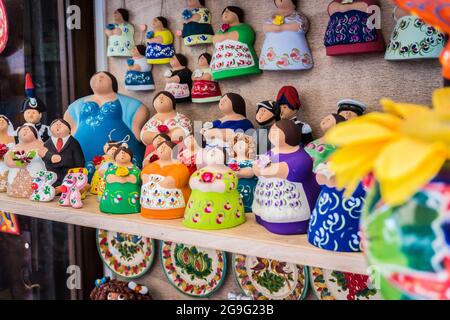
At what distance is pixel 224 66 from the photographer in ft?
4.07

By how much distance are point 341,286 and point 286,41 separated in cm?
59

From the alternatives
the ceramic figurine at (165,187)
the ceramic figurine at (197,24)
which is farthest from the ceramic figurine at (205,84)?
the ceramic figurine at (165,187)

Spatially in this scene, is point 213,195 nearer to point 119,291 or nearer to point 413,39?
point 413,39

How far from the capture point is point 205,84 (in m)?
1.34

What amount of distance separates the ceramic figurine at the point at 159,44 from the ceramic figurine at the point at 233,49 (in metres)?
0.21

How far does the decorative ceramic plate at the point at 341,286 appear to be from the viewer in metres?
1.17

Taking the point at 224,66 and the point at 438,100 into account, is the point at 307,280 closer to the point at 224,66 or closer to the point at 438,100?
the point at 224,66

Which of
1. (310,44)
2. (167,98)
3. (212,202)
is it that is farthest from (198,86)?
(212,202)

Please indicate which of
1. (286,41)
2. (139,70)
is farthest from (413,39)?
(139,70)

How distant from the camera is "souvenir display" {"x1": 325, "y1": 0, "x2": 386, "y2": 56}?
3.43 feet

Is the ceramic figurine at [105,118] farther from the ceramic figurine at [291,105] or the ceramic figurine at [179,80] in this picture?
the ceramic figurine at [291,105]

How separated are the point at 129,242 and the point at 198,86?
1.95ft

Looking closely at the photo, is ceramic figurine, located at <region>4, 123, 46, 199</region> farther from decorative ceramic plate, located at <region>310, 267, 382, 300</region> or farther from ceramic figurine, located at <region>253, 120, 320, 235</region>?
decorative ceramic plate, located at <region>310, 267, 382, 300</region>

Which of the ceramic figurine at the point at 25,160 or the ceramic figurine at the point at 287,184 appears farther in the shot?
the ceramic figurine at the point at 25,160
